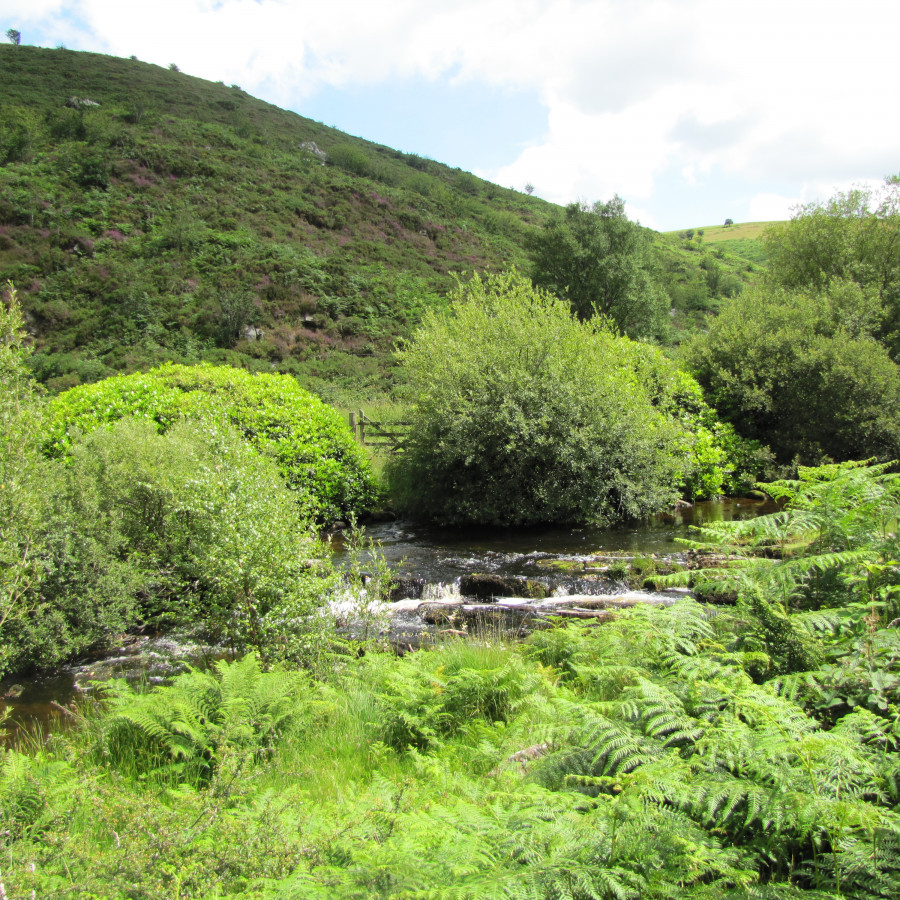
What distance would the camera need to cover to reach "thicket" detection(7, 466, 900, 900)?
218 cm

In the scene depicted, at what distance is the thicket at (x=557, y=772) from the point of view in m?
2.18

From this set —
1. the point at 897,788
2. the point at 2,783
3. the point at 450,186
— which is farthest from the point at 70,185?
the point at 897,788

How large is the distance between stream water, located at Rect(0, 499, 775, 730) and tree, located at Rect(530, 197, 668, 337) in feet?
62.4

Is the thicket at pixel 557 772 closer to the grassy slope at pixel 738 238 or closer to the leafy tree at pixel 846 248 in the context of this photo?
the leafy tree at pixel 846 248

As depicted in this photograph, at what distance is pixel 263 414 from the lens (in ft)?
47.0

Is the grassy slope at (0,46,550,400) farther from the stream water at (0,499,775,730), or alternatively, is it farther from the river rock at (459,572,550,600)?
the river rock at (459,572,550,600)

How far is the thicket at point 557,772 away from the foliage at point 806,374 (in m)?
15.3

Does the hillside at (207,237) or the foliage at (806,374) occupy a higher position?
the hillside at (207,237)

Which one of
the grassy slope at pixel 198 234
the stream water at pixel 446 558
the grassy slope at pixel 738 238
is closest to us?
the stream water at pixel 446 558

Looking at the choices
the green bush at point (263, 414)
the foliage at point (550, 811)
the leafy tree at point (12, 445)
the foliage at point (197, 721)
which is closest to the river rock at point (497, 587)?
the green bush at point (263, 414)

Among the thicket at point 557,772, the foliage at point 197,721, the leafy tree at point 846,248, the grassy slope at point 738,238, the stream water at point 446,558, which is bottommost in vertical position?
the stream water at point 446,558

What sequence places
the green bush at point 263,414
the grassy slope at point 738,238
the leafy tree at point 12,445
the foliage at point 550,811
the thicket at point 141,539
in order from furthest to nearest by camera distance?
1. the grassy slope at point 738,238
2. the green bush at point 263,414
3. the thicket at point 141,539
4. the leafy tree at point 12,445
5. the foliage at point 550,811

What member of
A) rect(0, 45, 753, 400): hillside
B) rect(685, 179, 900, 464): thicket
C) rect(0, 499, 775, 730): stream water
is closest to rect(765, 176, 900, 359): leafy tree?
rect(685, 179, 900, 464): thicket

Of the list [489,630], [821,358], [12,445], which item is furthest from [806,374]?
[12,445]
